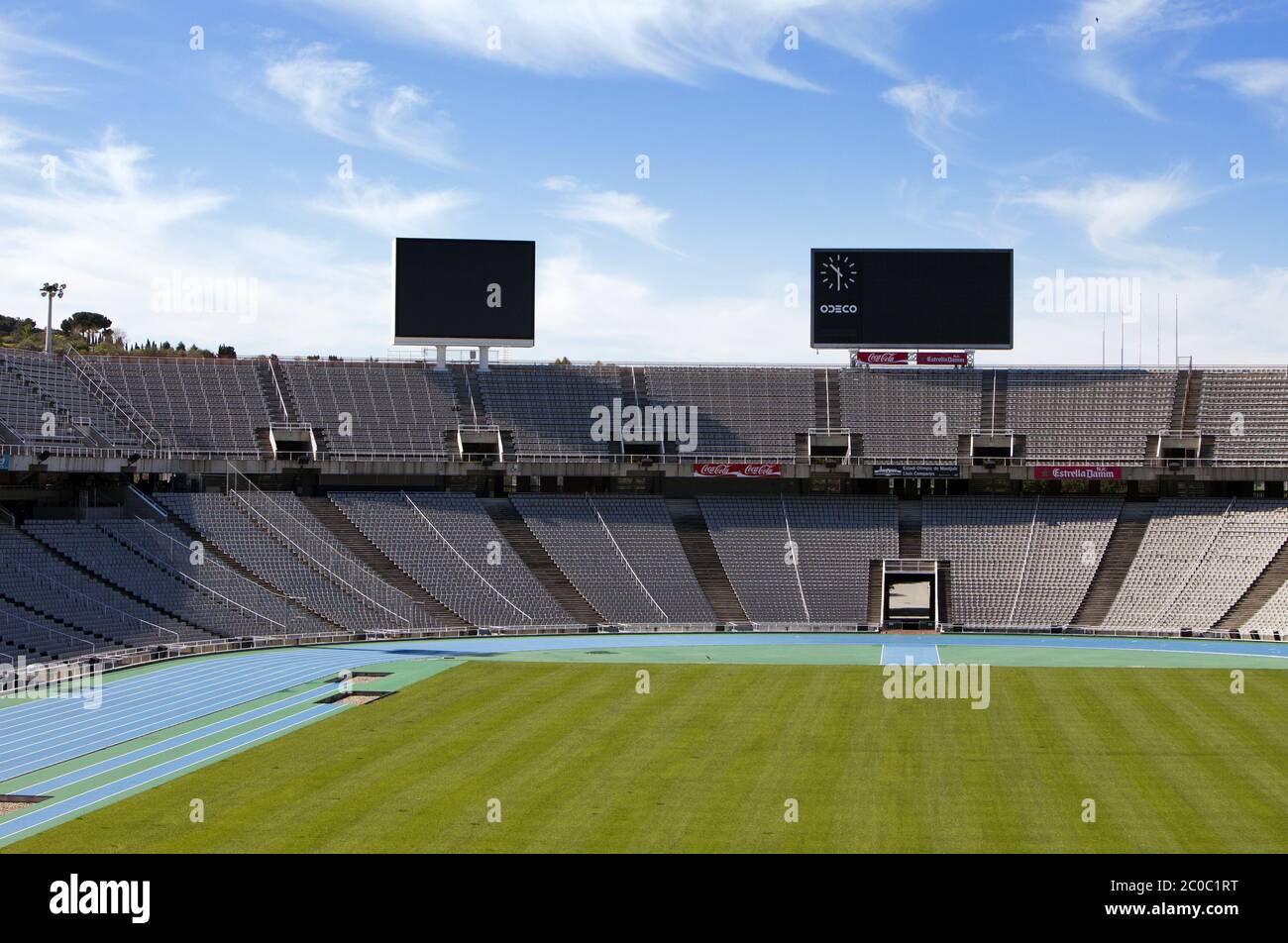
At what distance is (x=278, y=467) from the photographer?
61688mm

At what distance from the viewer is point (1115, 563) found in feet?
191

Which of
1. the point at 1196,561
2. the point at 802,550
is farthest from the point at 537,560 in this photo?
the point at 1196,561

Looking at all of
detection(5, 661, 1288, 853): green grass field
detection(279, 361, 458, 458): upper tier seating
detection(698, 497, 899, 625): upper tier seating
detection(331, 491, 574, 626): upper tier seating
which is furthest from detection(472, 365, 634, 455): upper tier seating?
detection(5, 661, 1288, 853): green grass field

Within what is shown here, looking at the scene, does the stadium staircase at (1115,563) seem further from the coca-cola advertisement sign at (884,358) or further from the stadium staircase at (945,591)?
the coca-cola advertisement sign at (884,358)

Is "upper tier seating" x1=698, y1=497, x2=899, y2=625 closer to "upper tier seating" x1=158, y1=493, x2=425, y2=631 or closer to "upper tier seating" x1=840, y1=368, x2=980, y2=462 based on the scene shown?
"upper tier seating" x1=840, y1=368, x2=980, y2=462

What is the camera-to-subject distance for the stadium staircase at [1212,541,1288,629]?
53266mm

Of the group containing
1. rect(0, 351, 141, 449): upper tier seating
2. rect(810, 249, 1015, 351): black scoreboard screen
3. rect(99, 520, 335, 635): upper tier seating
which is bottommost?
rect(99, 520, 335, 635): upper tier seating

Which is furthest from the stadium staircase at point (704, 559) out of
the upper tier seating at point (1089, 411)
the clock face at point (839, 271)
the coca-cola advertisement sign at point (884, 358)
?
the upper tier seating at point (1089, 411)

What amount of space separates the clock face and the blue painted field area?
19.9 m

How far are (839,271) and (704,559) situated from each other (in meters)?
16.9

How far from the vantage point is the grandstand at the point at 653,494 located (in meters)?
53.9

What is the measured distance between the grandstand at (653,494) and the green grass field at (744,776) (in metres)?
17.2

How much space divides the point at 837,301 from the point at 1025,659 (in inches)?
1002
